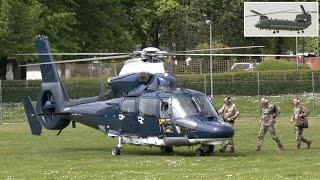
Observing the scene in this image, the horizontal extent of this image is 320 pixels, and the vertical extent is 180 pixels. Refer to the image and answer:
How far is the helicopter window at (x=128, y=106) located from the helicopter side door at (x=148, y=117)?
354 mm

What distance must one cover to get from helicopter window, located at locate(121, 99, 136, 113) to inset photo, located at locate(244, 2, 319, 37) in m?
28.8

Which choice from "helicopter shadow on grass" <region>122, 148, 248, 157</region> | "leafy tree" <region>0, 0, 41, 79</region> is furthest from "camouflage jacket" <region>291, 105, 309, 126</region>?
"leafy tree" <region>0, 0, 41, 79</region>

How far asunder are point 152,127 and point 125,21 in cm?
4862

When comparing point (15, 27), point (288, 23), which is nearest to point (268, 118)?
point (288, 23)

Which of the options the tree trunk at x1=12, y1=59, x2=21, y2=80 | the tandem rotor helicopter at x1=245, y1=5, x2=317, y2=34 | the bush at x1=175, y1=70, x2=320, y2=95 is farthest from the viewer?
the tree trunk at x1=12, y1=59, x2=21, y2=80

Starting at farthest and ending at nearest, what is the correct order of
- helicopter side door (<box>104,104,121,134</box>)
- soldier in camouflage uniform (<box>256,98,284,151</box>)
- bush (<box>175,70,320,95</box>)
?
bush (<box>175,70,320,95</box>) → helicopter side door (<box>104,104,121,134</box>) → soldier in camouflage uniform (<box>256,98,284,151</box>)

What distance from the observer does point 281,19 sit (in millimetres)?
55750

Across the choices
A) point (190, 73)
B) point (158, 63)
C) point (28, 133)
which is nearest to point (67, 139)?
point (28, 133)

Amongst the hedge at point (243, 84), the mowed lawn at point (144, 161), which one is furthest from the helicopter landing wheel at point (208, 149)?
the hedge at point (243, 84)

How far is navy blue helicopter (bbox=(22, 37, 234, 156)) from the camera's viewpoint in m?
25.7

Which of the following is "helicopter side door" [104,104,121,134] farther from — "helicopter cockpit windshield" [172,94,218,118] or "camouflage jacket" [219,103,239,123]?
"camouflage jacket" [219,103,239,123]

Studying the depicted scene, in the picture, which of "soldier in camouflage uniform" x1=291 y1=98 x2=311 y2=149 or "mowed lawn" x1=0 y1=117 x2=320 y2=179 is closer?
"mowed lawn" x1=0 y1=117 x2=320 y2=179

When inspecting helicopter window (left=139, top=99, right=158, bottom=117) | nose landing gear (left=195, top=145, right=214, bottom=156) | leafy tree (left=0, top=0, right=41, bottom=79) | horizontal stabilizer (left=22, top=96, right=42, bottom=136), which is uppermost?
leafy tree (left=0, top=0, right=41, bottom=79)

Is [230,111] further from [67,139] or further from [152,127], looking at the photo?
[67,139]
